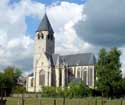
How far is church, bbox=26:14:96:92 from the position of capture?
130875mm

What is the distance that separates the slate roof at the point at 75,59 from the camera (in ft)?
438

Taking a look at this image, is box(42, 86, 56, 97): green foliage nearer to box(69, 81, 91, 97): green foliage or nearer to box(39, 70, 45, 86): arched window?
box(69, 81, 91, 97): green foliage

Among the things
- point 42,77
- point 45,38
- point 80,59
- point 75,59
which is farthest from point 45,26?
point 42,77

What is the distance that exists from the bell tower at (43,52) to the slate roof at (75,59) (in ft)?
10.8

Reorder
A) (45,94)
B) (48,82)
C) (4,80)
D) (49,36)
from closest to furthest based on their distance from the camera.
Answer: (45,94), (4,80), (48,82), (49,36)

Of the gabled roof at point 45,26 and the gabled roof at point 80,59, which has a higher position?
the gabled roof at point 45,26

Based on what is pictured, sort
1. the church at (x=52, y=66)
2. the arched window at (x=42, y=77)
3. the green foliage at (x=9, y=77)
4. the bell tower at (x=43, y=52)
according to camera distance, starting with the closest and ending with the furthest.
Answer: the green foliage at (x=9, y=77)
the church at (x=52, y=66)
the arched window at (x=42, y=77)
the bell tower at (x=43, y=52)

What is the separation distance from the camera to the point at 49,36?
459 ft

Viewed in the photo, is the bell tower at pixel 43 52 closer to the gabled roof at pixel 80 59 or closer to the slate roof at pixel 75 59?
the slate roof at pixel 75 59

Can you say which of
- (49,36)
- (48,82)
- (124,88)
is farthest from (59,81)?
(124,88)

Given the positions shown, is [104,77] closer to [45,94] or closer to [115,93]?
[115,93]

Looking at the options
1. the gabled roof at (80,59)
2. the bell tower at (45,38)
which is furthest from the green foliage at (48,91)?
the bell tower at (45,38)

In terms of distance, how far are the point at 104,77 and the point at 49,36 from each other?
54338 mm

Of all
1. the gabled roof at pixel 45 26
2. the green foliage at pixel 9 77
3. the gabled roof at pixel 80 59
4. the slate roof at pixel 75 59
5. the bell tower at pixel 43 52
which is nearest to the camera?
the green foliage at pixel 9 77
